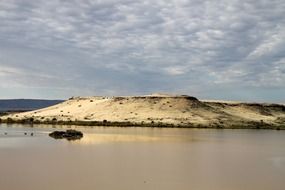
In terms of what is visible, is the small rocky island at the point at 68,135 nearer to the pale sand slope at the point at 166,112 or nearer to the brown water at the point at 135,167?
the brown water at the point at 135,167

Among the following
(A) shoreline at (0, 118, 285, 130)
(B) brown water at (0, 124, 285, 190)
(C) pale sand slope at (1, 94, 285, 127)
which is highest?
(C) pale sand slope at (1, 94, 285, 127)

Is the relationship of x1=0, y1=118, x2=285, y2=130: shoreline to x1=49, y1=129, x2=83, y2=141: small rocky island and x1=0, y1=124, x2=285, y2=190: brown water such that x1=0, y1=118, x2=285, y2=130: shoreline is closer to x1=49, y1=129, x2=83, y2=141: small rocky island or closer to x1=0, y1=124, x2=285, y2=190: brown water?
x1=49, y1=129, x2=83, y2=141: small rocky island

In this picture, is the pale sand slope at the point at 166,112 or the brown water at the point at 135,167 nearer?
the brown water at the point at 135,167

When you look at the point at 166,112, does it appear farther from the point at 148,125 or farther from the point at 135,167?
the point at 135,167

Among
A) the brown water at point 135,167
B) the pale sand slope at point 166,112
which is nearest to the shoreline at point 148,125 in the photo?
the pale sand slope at point 166,112

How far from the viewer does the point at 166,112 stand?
86.9m

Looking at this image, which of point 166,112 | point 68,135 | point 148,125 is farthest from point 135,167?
point 166,112

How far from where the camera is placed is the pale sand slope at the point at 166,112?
81500 mm

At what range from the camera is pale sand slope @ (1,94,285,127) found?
3209 inches

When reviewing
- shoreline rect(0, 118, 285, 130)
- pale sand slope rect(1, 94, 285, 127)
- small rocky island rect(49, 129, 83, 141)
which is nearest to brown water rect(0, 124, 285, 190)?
small rocky island rect(49, 129, 83, 141)

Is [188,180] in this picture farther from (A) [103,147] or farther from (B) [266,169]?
(A) [103,147]

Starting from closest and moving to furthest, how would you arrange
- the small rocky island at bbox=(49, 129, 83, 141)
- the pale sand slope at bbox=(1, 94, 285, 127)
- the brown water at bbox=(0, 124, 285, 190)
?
the brown water at bbox=(0, 124, 285, 190)
the small rocky island at bbox=(49, 129, 83, 141)
the pale sand slope at bbox=(1, 94, 285, 127)

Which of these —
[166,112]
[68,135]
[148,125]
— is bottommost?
[68,135]

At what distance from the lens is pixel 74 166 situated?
2492cm
